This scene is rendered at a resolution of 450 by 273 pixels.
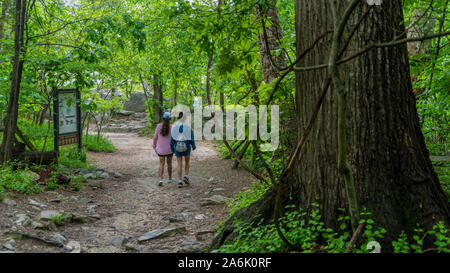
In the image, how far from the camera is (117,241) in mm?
5043

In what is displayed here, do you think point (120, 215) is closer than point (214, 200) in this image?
Yes

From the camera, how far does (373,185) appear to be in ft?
10.00

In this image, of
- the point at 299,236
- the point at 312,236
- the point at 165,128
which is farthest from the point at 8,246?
the point at 165,128

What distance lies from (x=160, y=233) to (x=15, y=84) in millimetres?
4693

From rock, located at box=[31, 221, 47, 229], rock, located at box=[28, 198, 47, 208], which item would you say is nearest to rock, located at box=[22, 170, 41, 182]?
rock, located at box=[28, 198, 47, 208]

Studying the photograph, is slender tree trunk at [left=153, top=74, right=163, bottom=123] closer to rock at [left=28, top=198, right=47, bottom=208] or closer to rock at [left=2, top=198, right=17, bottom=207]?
rock at [left=28, top=198, right=47, bottom=208]

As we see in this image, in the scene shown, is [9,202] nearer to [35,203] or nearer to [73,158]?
[35,203]

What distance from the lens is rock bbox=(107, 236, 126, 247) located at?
4969 millimetres

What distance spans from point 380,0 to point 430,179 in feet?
5.45

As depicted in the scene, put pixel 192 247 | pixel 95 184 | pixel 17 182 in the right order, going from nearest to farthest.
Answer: pixel 192 247, pixel 17 182, pixel 95 184

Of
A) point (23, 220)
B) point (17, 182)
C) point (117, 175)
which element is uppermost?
point (17, 182)

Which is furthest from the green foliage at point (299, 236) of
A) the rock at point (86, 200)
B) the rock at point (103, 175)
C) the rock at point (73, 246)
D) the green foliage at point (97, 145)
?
the green foliage at point (97, 145)

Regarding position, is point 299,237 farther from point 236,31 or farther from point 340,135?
point 236,31
